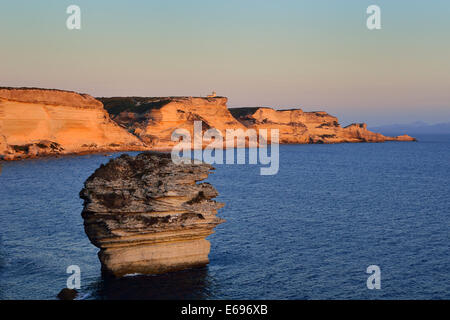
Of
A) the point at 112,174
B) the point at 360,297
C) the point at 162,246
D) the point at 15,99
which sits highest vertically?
the point at 15,99

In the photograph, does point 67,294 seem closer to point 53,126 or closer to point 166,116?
point 53,126

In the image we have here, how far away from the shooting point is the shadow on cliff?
21.5 m

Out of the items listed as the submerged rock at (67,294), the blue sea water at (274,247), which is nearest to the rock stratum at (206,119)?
the blue sea water at (274,247)

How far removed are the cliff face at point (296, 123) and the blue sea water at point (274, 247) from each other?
11112 cm

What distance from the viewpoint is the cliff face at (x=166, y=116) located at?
4808 inches

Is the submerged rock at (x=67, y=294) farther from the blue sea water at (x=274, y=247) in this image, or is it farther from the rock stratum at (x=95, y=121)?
the rock stratum at (x=95, y=121)

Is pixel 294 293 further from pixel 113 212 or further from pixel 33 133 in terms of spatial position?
pixel 33 133

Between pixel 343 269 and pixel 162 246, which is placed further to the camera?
pixel 343 269

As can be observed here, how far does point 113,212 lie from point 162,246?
302 cm

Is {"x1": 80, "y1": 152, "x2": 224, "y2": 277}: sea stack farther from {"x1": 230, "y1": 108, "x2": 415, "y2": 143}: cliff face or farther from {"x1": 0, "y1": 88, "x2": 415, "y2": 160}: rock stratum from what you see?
{"x1": 230, "y1": 108, "x2": 415, "y2": 143}: cliff face

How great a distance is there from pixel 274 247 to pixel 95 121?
8154cm

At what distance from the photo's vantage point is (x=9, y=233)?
105ft

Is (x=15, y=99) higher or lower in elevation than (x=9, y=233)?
higher
